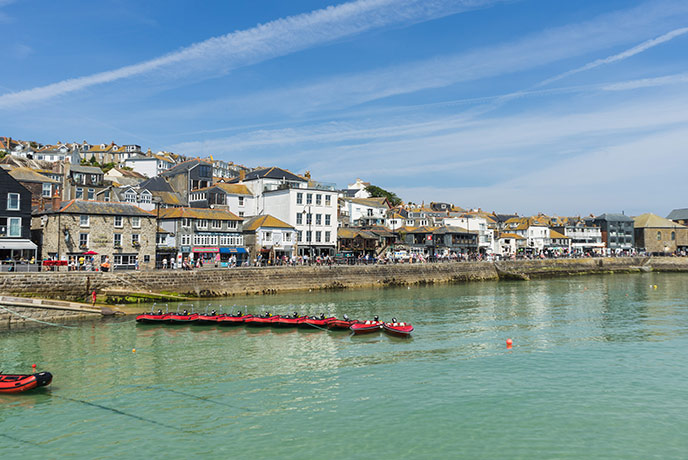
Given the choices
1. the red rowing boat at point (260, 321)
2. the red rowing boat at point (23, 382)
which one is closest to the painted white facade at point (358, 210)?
the red rowing boat at point (260, 321)

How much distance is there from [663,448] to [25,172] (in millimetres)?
79848

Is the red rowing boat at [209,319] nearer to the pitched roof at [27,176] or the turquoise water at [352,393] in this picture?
the turquoise water at [352,393]

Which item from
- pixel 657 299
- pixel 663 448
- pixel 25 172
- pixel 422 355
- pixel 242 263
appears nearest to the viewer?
pixel 663 448

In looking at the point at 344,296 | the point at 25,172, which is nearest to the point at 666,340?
the point at 344,296

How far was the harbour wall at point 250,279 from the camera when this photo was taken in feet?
144

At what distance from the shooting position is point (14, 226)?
47.9 m

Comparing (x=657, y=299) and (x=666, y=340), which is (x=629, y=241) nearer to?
(x=657, y=299)

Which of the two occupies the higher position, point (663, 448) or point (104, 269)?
point (104, 269)

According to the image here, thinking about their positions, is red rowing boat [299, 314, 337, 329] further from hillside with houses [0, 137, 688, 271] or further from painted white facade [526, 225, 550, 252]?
painted white facade [526, 225, 550, 252]

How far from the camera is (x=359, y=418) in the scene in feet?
63.7

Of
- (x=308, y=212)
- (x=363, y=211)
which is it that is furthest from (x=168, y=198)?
(x=363, y=211)

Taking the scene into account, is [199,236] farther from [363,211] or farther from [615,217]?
[615,217]

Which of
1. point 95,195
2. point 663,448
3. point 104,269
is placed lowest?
point 663,448

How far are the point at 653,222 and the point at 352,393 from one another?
143417 mm
